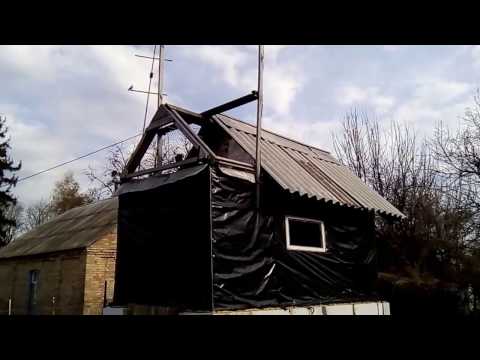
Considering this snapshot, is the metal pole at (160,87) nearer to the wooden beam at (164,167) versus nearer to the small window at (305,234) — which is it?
the wooden beam at (164,167)

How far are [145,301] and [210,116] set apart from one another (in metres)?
4.43

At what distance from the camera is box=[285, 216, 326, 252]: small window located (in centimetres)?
843

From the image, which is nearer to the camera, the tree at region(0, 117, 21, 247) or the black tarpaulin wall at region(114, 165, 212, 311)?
the black tarpaulin wall at region(114, 165, 212, 311)

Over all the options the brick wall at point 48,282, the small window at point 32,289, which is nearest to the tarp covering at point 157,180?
the brick wall at point 48,282

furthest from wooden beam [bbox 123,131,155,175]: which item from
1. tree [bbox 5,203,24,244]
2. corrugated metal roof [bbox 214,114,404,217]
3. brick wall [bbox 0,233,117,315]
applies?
tree [bbox 5,203,24,244]

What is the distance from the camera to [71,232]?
1995 cm

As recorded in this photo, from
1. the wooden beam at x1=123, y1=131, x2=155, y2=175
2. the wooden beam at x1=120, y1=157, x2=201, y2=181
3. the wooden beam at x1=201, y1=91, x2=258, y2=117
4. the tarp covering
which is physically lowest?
the tarp covering

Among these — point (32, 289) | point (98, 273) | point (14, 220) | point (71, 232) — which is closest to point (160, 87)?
point (98, 273)

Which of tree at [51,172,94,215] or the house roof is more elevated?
tree at [51,172,94,215]

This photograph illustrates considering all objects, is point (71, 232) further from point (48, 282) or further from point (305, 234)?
point (305, 234)

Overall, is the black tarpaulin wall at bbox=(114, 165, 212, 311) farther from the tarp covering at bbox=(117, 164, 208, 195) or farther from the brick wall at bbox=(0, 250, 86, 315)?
the brick wall at bbox=(0, 250, 86, 315)

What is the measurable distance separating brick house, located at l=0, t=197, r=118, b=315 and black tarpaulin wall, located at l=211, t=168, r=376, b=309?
933 cm

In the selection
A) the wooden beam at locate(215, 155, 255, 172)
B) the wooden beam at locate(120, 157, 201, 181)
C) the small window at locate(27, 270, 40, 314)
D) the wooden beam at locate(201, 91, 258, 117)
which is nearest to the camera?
the wooden beam at locate(215, 155, 255, 172)
